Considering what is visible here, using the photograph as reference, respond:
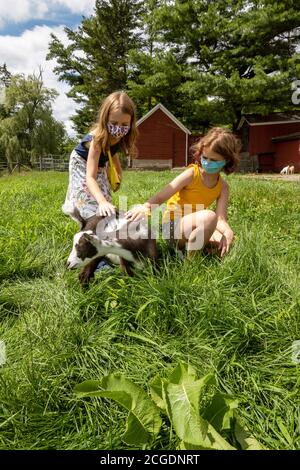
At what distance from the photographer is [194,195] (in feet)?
9.35

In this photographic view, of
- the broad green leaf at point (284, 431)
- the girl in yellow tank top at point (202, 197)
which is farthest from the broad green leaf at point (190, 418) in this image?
the girl in yellow tank top at point (202, 197)

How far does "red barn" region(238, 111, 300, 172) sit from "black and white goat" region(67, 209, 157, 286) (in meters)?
24.2

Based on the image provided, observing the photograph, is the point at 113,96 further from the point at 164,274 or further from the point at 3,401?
the point at 3,401

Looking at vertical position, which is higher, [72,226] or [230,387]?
[72,226]

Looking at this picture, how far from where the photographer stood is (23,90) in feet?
107

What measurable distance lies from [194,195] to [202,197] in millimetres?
61

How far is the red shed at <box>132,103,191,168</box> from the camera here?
87.4 ft

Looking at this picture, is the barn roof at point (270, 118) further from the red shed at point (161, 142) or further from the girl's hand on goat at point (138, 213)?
the girl's hand on goat at point (138, 213)

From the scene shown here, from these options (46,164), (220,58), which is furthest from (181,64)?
(46,164)

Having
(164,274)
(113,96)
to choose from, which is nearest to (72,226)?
(113,96)

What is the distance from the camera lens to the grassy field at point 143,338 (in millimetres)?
1414

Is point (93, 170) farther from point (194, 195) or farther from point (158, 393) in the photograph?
point (158, 393)
